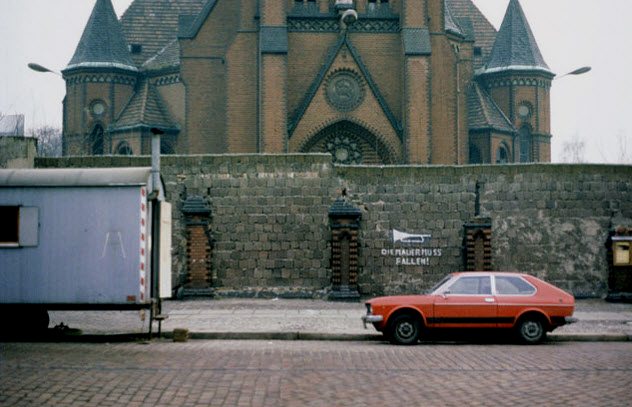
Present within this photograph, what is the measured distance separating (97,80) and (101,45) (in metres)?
1.90

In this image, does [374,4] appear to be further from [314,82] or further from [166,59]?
[166,59]

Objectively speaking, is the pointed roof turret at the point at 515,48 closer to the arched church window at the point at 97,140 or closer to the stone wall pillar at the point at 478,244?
the arched church window at the point at 97,140

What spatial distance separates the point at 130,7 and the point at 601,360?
4460 centimetres

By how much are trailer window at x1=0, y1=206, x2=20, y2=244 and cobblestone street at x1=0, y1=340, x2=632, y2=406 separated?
210 cm

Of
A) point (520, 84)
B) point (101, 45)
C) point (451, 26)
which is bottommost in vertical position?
point (520, 84)

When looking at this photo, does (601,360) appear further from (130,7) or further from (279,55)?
(130,7)

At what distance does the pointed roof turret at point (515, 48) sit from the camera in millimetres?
49094

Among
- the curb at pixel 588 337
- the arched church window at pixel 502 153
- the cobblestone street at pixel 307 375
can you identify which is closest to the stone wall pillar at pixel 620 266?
the curb at pixel 588 337

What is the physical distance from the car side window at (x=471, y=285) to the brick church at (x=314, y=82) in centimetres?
2090

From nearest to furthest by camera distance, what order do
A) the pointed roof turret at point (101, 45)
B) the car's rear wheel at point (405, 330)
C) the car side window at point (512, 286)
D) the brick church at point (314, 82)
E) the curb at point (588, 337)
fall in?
1. the car's rear wheel at point (405, 330)
2. the car side window at point (512, 286)
3. the curb at point (588, 337)
4. the brick church at point (314, 82)
5. the pointed roof turret at point (101, 45)

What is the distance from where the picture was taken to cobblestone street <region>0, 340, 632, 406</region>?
1046cm

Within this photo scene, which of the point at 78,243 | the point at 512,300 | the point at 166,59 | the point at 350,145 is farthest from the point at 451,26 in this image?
the point at 78,243

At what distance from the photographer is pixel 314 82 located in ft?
130

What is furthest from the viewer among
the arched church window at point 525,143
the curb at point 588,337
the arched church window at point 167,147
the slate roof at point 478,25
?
the slate roof at point 478,25
